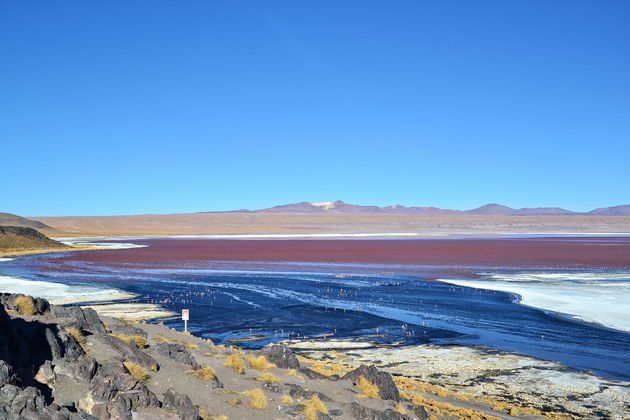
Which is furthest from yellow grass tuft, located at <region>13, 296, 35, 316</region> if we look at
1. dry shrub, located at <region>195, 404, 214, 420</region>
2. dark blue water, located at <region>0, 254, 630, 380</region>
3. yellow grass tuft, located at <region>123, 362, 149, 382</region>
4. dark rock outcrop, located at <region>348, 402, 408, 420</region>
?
dark blue water, located at <region>0, 254, 630, 380</region>

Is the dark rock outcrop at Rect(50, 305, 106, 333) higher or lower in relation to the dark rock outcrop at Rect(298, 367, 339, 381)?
higher

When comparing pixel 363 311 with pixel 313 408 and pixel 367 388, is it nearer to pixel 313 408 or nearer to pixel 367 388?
pixel 367 388

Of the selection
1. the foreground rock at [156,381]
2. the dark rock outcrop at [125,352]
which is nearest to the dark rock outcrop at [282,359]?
the foreground rock at [156,381]

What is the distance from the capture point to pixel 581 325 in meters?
28.0

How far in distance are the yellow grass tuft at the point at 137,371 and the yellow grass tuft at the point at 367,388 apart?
18.3 ft

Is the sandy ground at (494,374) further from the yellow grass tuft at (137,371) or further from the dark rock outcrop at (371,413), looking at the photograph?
the yellow grass tuft at (137,371)

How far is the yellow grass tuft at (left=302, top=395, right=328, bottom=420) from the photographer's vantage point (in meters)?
12.0

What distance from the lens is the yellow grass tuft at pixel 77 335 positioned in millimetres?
12148

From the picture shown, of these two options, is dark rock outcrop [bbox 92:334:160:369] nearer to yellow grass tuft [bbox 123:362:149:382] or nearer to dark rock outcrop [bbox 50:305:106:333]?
yellow grass tuft [bbox 123:362:149:382]

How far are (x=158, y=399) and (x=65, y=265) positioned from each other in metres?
55.3

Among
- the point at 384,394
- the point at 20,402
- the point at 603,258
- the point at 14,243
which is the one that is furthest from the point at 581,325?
the point at 14,243

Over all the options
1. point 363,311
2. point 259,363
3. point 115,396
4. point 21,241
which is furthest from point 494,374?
point 21,241

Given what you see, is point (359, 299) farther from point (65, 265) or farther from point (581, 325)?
point (65, 265)

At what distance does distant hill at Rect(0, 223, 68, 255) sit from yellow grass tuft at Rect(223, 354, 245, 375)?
74.2 metres
